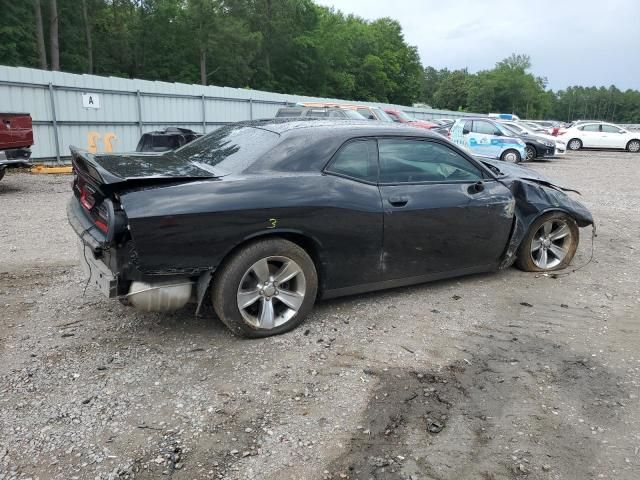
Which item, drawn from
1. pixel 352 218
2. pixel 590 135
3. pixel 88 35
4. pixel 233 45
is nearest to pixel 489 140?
pixel 590 135

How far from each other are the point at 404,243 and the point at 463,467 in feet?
6.76

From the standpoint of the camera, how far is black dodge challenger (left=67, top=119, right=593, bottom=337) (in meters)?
3.39

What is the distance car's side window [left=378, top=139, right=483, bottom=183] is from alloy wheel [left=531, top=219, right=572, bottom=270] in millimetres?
1123

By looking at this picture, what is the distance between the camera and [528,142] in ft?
64.2

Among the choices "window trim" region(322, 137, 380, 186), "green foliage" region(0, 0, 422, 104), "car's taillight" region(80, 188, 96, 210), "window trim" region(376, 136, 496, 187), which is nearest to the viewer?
"car's taillight" region(80, 188, 96, 210)

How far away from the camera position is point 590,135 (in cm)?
2673

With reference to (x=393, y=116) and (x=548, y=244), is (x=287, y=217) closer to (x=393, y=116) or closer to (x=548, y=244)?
(x=548, y=244)

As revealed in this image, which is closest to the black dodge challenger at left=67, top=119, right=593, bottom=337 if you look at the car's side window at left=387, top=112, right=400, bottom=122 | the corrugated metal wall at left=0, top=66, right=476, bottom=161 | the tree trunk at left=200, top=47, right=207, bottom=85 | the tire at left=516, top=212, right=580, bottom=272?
the tire at left=516, top=212, right=580, bottom=272

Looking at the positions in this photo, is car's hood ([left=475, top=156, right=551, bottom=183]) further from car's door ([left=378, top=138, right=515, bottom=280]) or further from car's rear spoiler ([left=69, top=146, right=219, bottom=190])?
car's rear spoiler ([left=69, top=146, right=219, bottom=190])

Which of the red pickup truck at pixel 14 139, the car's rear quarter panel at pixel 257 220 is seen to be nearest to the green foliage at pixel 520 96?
the red pickup truck at pixel 14 139

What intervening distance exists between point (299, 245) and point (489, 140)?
15309mm

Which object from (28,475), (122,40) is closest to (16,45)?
(122,40)

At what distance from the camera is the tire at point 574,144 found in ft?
88.6

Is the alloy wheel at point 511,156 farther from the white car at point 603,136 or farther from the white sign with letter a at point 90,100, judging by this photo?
the white sign with letter a at point 90,100
